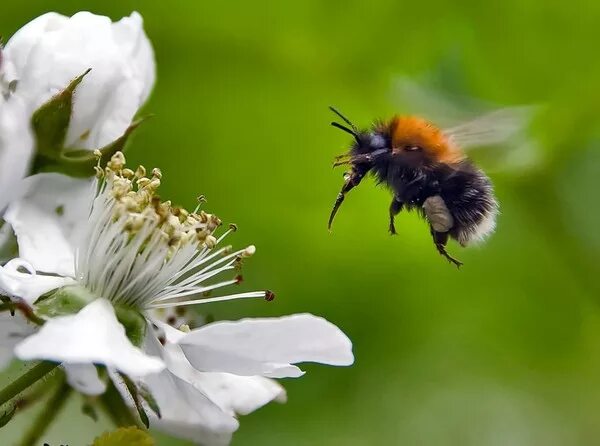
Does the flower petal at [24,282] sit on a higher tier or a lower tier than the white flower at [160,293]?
lower

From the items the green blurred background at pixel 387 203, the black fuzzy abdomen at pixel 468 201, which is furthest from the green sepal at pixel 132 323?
the green blurred background at pixel 387 203

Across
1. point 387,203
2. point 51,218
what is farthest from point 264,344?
point 387,203

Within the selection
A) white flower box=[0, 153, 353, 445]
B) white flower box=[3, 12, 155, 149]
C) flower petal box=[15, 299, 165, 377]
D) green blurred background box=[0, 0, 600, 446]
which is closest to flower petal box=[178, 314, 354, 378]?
white flower box=[0, 153, 353, 445]

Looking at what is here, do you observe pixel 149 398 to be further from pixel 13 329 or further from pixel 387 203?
pixel 387 203

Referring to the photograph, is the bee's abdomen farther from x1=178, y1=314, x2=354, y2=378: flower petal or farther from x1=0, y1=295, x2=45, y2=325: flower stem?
x1=0, y1=295, x2=45, y2=325: flower stem

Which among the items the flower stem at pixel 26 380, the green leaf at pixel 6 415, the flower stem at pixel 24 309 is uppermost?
the flower stem at pixel 24 309

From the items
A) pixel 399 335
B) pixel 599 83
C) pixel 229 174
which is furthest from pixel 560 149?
pixel 229 174

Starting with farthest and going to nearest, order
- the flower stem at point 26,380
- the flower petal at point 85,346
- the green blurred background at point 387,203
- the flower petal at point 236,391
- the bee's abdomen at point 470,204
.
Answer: the green blurred background at point 387,203 → the bee's abdomen at point 470,204 → the flower petal at point 236,391 → the flower stem at point 26,380 → the flower petal at point 85,346

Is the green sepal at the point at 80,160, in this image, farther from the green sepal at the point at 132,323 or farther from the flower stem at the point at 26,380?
the flower stem at the point at 26,380
